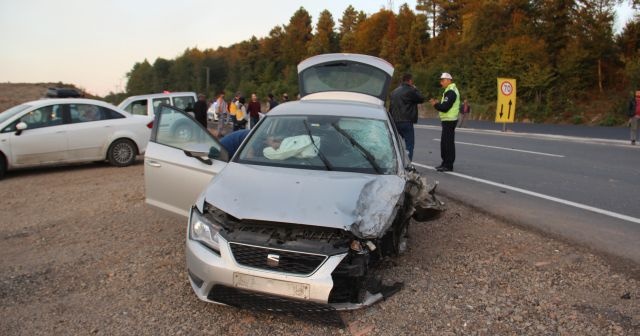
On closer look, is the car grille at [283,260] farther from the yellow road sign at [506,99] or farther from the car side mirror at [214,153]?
the yellow road sign at [506,99]

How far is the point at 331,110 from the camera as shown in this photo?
17.4 ft

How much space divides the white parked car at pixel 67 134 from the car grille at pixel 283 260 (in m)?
8.75

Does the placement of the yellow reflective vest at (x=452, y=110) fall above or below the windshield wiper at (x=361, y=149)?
above

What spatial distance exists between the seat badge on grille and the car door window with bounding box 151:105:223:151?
7.22 ft

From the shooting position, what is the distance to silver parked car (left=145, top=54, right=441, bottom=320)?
3.41 m

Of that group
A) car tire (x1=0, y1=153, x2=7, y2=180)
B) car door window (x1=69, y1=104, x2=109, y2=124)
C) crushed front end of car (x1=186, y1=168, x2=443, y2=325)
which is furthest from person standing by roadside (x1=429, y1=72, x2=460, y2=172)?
car tire (x1=0, y1=153, x2=7, y2=180)

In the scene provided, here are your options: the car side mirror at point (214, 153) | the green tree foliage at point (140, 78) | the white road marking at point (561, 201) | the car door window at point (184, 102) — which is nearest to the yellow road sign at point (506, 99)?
the car door window at point (184, 102)

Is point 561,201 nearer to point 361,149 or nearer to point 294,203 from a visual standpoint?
point 361,149

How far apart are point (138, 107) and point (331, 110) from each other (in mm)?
10651

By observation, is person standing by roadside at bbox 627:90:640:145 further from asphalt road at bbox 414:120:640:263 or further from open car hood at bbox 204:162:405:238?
open car hood at bbox 204:162:405:238

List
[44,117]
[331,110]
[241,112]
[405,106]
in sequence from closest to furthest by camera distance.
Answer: [331,110]
[405,106]
[44,117]
[241,112]

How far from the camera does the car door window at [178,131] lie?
5.36 metres

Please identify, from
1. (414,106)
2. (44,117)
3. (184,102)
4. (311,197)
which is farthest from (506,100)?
(311,197)

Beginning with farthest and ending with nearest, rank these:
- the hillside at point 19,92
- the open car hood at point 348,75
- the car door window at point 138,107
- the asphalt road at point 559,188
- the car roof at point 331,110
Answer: the hillside at point 19,92
the car door window at point 138,107
the open car hood at point 348,75
the asphalt road at point 559,188
the car roof at point 331,110
